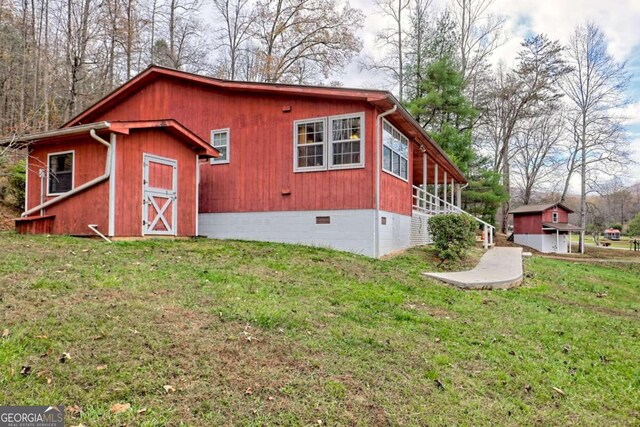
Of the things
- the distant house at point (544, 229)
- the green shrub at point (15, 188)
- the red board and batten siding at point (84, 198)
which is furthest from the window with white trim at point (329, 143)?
the distant house at point (544, 229)

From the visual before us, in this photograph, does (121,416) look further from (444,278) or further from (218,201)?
(218,201)

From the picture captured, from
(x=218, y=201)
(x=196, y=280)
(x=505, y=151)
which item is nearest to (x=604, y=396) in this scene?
(x=196, y=280)

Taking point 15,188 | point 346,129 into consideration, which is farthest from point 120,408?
point 15,188

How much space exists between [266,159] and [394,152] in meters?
3.58

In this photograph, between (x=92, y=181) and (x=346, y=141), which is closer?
(x=92, y=181)

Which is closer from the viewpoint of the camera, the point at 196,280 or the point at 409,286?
the point at 196,280

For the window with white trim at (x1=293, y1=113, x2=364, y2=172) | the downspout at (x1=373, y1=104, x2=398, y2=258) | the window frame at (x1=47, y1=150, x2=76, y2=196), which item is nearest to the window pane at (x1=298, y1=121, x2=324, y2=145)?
the window with white trim at (x1=293, y1=113, x2=364, y2=172)

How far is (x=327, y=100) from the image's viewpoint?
983 centimetres

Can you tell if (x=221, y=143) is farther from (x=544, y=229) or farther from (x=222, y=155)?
(x=544, y=229)

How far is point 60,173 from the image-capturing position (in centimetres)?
938

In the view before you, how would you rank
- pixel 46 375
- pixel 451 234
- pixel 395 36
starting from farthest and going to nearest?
1. pixel 395 36
2. pixel 451 234
3. pixel 46 375

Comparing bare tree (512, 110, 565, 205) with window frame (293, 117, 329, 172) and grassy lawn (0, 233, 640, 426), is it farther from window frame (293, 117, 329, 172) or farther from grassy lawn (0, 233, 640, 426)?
grassy lawn (0, 233, 640, 426)

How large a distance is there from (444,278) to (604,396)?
4.02 metres

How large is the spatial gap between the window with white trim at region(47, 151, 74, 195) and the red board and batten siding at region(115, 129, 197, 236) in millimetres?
1669
